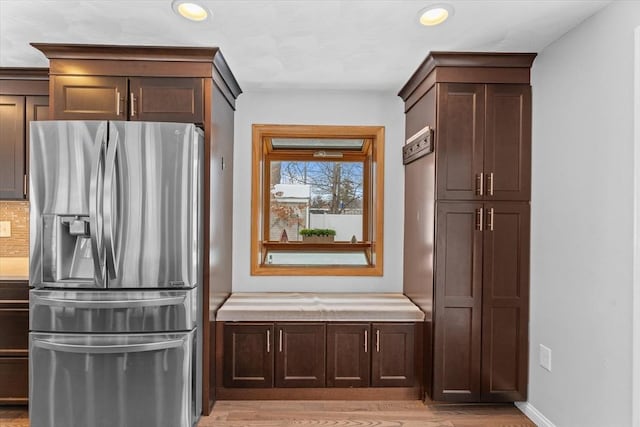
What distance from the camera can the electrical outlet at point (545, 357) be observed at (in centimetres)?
251

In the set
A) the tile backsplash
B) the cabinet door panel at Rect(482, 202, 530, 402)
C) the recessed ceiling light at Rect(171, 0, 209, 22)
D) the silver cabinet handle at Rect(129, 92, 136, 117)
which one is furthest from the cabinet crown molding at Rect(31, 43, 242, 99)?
the cabinet door panel at Rect(482, 202, 530, 402)

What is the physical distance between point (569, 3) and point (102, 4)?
2.32 m

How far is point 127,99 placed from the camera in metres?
2.64

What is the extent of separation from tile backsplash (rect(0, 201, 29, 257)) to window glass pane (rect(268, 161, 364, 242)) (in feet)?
6.46

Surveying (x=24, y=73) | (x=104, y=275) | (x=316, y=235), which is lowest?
(x=104, y=275)

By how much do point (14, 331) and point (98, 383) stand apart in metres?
0.86

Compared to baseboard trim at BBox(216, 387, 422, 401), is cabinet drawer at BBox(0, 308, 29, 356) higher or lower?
higher

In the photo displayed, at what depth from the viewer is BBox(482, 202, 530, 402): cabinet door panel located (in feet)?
8.93

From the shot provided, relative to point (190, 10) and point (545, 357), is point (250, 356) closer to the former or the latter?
point (545, 357)

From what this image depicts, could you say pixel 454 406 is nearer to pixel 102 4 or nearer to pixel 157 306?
pixel 157 306

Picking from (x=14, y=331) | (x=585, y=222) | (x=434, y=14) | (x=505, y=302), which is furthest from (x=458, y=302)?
(x=14, y=331)

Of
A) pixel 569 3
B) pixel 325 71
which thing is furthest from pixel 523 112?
pixel 325 71

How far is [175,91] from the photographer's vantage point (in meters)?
2.64

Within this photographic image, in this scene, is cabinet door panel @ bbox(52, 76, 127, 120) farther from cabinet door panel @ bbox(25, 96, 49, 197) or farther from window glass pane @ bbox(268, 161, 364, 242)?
window glass pane @ bbox(268, 161, 364, 242)
